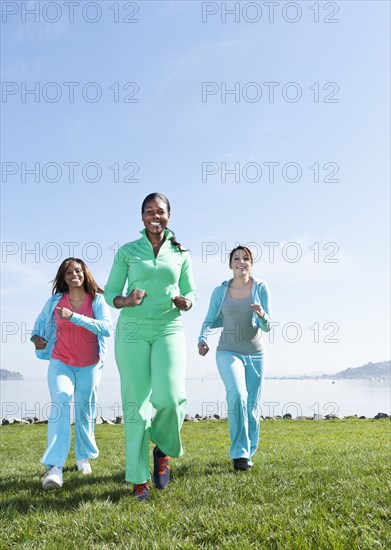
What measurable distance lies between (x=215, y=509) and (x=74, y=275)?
3.37 meters

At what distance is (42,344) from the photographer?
6695mm

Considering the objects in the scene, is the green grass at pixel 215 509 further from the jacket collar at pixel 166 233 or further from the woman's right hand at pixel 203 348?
the jacket collar at pixel 166 233

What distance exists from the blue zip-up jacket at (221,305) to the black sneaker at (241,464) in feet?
5.09

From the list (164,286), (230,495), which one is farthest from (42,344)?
(230,495)

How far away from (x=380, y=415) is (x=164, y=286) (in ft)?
66.9

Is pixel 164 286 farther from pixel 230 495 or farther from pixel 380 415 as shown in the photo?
pixel 380 415

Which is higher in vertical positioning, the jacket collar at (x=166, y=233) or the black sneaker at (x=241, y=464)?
the jacket collar at (x=166, y=233)

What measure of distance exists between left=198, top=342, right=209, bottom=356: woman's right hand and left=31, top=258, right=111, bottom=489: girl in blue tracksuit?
1207 millimetres

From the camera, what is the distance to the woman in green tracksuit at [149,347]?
16.8 feet

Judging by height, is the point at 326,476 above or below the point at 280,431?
above

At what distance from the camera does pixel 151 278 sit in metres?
5.33

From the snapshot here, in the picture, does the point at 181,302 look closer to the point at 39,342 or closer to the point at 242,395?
the point at 242,395

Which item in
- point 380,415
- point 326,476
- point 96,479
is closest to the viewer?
point 326,476

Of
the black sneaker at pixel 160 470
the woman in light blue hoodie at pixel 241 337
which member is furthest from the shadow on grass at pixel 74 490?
the woman in light blue hoodie at pixel 241 337
